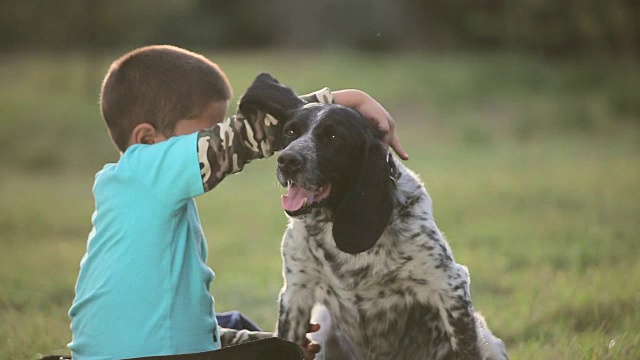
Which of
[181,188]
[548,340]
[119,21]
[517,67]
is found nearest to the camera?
[181,188]

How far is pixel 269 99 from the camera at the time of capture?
363 centimetres

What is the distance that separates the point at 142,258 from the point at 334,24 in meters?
26.4

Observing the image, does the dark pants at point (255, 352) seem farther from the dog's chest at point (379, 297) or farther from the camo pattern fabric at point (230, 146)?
the dog's chest at point (379, 297)

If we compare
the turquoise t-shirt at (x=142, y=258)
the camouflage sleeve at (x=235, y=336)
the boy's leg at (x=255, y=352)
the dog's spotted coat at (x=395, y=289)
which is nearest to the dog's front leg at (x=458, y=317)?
the dog's spotted coat at (x=395, y=289)

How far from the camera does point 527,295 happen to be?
618cm

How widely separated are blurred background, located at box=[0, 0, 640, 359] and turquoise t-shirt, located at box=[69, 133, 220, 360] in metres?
1.42

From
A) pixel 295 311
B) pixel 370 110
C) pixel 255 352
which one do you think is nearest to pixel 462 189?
pixel 295 311

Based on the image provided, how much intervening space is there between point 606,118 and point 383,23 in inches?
481

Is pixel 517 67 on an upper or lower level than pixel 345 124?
lower

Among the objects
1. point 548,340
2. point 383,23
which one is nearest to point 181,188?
point 548,340

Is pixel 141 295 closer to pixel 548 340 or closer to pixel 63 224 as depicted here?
pixel 548 340

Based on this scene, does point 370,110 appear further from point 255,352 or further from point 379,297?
point 255,352

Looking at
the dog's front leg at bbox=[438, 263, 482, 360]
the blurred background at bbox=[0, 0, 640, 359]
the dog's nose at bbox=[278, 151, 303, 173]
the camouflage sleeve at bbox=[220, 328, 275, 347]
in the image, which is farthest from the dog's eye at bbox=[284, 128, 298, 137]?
the blurred background at bbox=[0, 0, 640, 359]

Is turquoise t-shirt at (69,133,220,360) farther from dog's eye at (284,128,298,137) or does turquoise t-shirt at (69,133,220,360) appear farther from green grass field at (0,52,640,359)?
green grass field at (0,52,640,359)
